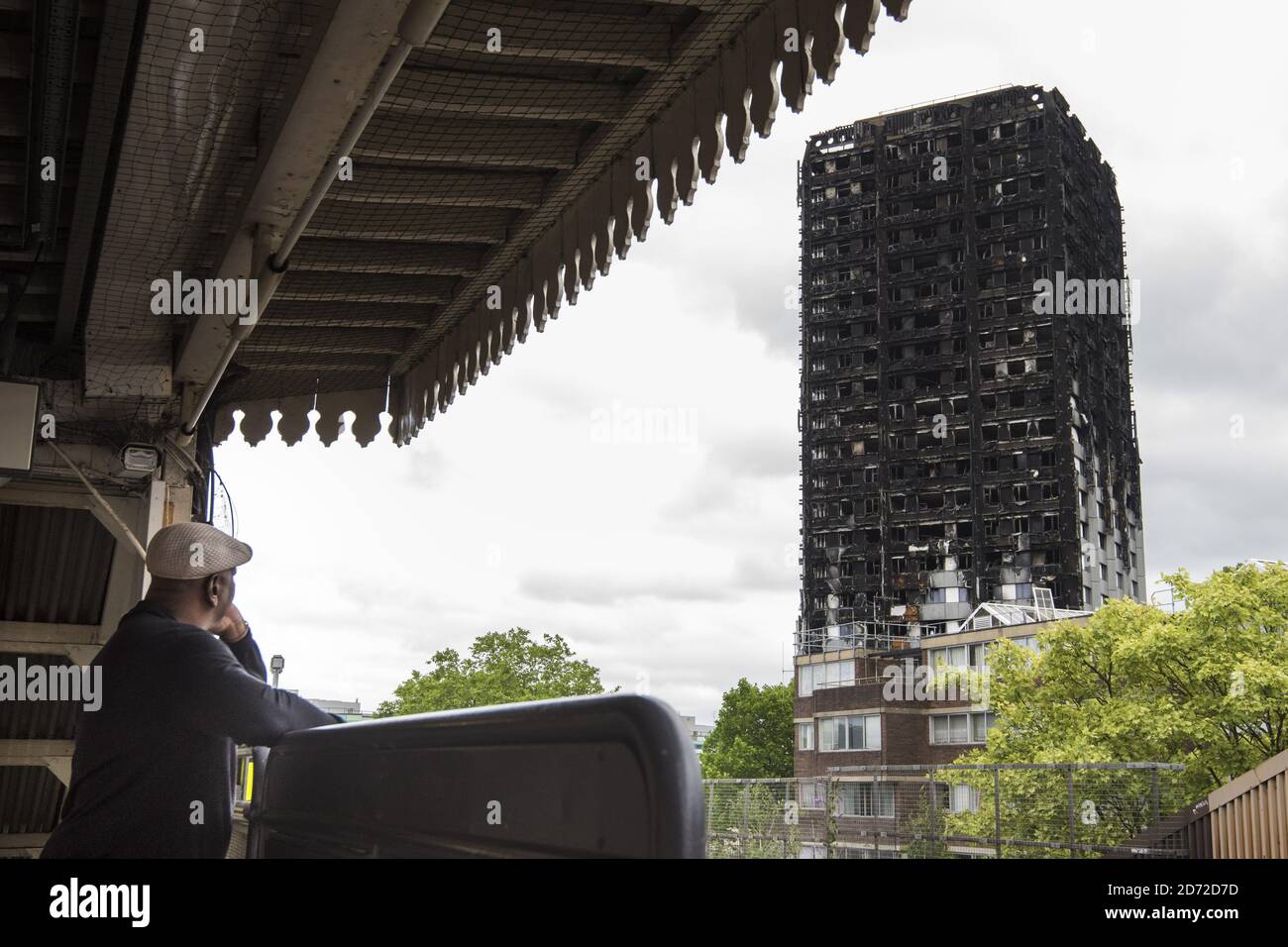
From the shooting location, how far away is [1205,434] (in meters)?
91.1

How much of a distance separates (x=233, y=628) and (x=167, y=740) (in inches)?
20.9

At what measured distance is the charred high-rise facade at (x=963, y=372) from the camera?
5828cm

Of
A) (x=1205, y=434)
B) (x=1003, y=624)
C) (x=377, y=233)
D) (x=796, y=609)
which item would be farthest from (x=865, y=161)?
(x=377, y=233)

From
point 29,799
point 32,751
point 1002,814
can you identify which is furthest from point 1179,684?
point 32,751

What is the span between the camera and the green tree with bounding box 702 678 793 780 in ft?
185

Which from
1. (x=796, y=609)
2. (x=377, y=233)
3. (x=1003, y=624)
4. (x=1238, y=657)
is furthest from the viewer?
(x=796, y=609)

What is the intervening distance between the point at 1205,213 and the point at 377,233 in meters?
93.1

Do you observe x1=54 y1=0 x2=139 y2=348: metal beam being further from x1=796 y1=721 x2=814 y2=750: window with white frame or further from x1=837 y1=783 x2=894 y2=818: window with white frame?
x1=796 y1=721 x2=814 y2=750: window with white frame

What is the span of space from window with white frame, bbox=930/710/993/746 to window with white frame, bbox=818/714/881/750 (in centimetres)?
224

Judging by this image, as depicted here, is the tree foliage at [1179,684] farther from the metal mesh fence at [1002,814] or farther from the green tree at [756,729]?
the green tree at [756,729]

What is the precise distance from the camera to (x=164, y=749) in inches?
67.6

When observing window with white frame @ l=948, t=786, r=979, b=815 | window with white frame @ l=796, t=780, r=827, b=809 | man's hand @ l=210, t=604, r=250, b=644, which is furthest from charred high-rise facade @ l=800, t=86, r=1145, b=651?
man's hand @ l=210, t=604, r=250, b=644

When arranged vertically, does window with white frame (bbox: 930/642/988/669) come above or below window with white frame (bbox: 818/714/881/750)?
above
